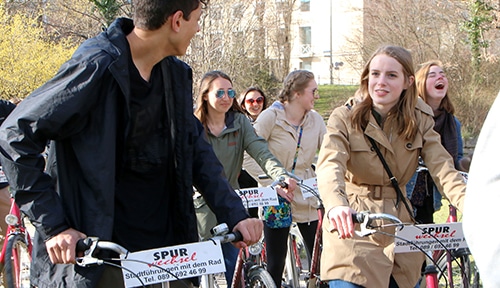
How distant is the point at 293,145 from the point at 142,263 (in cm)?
403

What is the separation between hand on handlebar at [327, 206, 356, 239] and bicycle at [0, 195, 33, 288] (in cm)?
338

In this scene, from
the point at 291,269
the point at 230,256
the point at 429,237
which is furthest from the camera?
the point at 291,269

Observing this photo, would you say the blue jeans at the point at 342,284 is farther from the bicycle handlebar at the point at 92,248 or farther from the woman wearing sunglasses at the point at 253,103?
the woman wearing sunglasses at the point at 253,103

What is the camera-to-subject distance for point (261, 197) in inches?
209

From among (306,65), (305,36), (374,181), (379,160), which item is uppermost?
(305,36)

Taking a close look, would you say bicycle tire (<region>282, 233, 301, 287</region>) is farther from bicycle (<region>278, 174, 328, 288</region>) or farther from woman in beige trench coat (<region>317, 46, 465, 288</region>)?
woman in beige trench coat (<region>317, 46, 465, 288</region>)

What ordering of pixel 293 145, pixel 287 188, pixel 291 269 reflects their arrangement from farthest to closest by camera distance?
pixel 293 145 < pixel 291 269 < pixel 287 188

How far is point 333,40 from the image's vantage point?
5856cm

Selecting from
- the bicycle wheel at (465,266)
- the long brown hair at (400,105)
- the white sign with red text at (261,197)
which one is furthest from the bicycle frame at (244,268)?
the long brown hair at (400,105)

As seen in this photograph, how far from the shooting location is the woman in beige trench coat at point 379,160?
12.0 ft

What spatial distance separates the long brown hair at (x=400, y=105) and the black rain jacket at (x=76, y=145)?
1124mm

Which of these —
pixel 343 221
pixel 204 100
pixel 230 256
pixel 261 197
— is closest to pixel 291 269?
pixel 230 256

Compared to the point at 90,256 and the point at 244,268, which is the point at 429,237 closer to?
the point at 90,256

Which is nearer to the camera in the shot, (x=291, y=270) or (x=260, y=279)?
(x=260, y=279)
